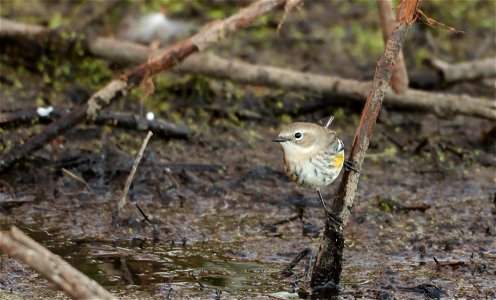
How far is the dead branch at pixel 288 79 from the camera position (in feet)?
28.4

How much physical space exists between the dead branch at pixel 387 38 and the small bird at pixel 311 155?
70.2 inches

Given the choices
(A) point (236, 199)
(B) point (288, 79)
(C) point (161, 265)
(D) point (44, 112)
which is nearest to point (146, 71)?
(D) point (44, 112)

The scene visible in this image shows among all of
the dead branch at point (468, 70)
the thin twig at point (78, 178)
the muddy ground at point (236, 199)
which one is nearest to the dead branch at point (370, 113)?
the muddy ground at point (236, 199)

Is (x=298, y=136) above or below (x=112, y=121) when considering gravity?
below

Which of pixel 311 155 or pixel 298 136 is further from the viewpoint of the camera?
pixel 298 136

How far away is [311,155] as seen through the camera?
18.3 ft

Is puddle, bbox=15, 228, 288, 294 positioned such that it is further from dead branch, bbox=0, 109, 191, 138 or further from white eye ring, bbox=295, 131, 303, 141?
dead branch, bbox=0, 109, 191, 138

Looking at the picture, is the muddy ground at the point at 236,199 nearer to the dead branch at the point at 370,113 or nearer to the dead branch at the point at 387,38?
the dead branch at the point at 387,38

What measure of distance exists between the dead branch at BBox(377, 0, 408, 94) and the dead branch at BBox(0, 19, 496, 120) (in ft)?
0.46

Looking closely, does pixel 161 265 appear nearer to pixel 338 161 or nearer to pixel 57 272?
pixel 338 161

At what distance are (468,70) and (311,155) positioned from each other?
14.2 feet

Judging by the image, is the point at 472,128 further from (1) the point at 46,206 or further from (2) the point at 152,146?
(1) the point at 46,206

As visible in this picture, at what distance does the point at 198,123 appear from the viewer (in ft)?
29.4

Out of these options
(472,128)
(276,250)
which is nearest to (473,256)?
(276,250)
